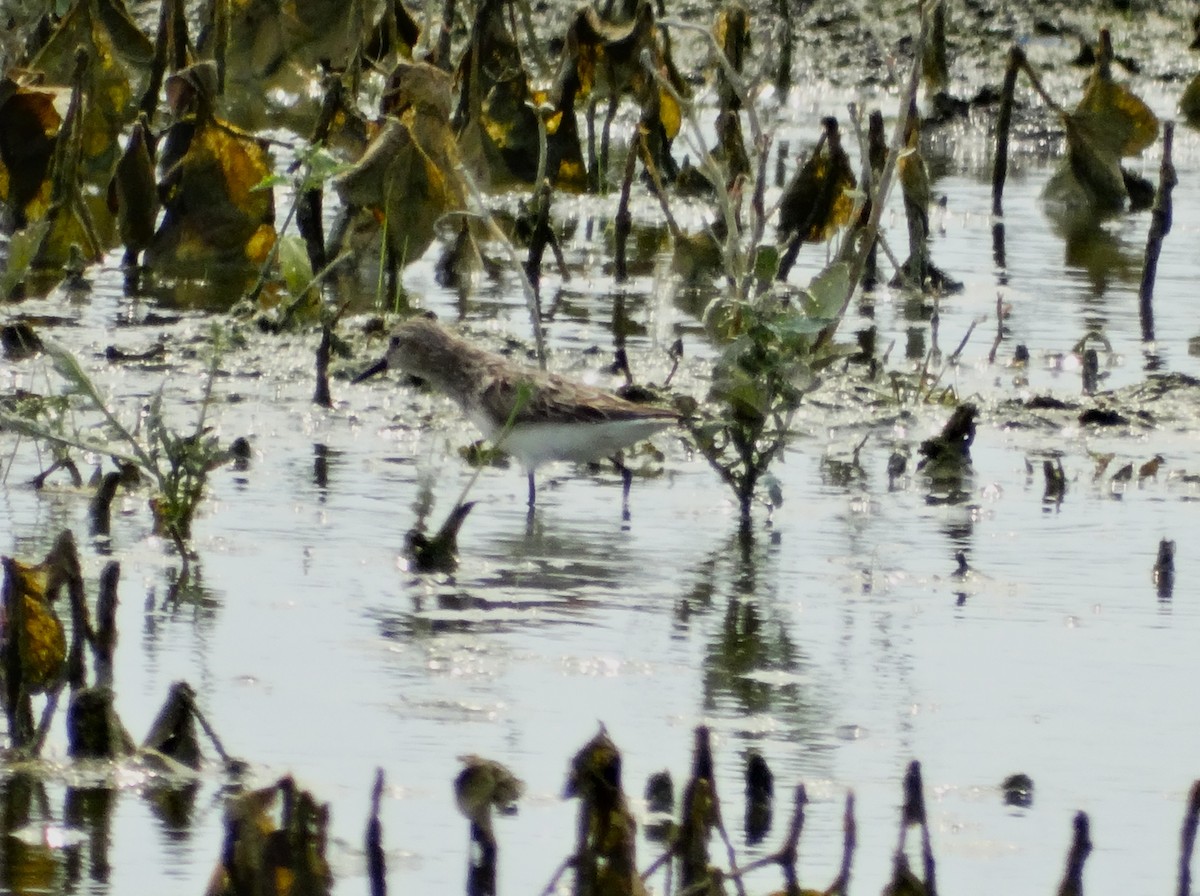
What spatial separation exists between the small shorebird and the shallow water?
0.14m

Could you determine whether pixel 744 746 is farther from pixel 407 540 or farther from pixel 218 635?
pixel 407 540

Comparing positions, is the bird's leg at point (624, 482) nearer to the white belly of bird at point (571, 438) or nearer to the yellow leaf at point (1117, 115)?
the white belly of bird at point (571, 438)

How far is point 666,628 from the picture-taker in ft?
18.3

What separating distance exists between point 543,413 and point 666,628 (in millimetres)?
1477

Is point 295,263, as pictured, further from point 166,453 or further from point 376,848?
point 376,848

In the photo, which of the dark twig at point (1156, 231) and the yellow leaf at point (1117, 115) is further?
the yellow leaf at point (1117, 115)

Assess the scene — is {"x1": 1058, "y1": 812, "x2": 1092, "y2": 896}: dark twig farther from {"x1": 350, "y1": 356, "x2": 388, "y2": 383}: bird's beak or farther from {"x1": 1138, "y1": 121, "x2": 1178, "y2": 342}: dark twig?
{"x1": 1138, "y1": 121, "x2": 1178, "y2": 342}: dark twig

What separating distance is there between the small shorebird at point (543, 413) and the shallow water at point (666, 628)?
0.47ft

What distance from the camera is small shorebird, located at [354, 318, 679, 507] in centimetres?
689

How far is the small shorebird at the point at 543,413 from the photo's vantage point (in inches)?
271

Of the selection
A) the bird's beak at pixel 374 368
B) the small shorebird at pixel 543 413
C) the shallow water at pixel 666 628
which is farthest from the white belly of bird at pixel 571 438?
the bird's beak at pixel 374 368

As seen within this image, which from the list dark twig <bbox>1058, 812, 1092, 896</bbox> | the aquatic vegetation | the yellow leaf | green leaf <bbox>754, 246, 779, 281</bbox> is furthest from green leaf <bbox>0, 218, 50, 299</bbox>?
dark twig <bbox>1058, 812, 1092, 896</bbox>


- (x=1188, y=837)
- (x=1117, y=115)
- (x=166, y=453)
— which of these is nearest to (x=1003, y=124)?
(x=1117, y=115)

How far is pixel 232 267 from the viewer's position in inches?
387
